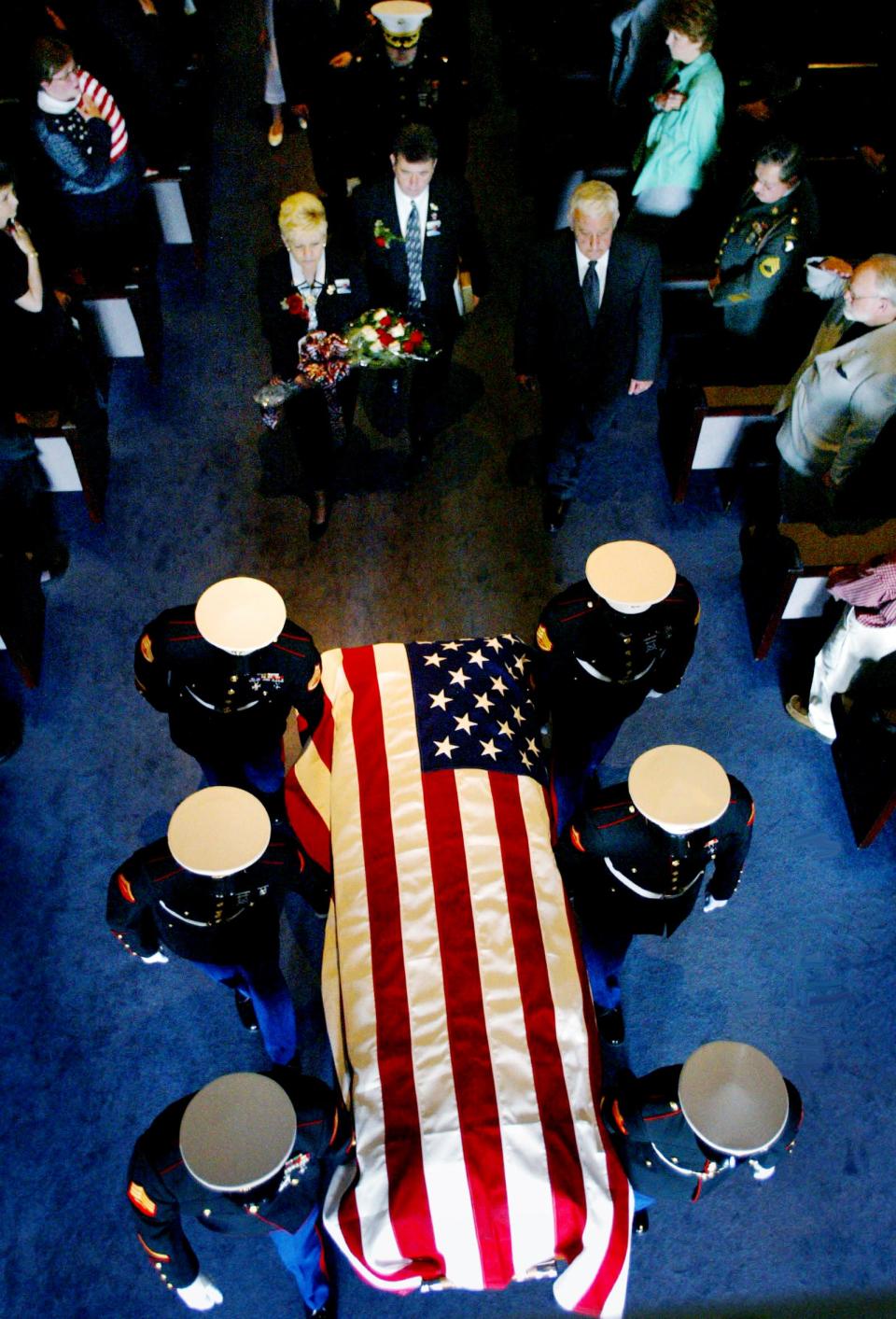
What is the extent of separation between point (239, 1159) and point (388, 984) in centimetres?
65

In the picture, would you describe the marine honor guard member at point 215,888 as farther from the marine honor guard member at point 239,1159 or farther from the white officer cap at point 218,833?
the marine honor guard member at point 239,1159

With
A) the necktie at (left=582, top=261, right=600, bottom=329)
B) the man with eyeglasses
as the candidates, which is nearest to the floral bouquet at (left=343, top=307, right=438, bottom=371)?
the necktie at (left=582, top=261, right=600, bottom=329)

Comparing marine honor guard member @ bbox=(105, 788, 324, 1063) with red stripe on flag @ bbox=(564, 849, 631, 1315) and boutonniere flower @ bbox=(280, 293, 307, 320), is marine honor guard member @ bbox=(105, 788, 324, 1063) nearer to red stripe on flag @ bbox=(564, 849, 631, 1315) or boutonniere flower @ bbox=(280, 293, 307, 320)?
red stripe on flag @ bbox=(564, 849, 631, 1315)

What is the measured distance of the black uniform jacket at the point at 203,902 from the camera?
3176 millimetres

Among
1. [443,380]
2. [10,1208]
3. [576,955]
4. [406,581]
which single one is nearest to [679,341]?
[443,380]

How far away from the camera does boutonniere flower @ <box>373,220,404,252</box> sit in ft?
14.7

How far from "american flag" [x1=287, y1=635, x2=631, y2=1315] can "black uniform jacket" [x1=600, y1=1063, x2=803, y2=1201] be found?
7 cm

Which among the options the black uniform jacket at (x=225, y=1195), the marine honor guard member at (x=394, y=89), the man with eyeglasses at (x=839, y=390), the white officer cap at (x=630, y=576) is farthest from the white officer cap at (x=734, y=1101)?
the marine honor guard member at (x=394, y=89)

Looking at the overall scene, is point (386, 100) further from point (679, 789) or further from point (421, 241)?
point (679, 789)

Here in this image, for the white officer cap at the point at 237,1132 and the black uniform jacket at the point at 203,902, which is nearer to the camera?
the white officer cap at the point at 237,1132

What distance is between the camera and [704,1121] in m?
2.82

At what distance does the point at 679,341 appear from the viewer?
5004 mm

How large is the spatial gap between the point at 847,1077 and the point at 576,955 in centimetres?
110

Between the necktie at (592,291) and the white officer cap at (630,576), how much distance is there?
1222mm
